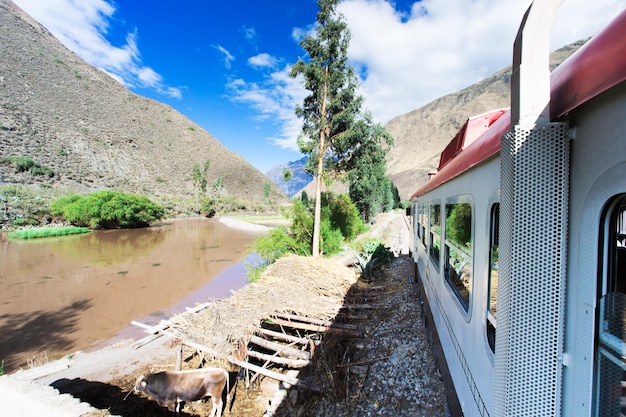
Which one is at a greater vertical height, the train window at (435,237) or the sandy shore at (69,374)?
the train window at (435,237)

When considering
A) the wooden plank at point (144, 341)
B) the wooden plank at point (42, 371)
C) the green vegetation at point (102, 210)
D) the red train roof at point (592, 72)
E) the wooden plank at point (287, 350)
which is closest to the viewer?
the red train roof at point (592, 72)

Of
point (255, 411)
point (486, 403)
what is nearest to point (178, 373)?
point (255, 411)

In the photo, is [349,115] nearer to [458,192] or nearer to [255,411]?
[458,192]

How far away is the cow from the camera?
14.9ft

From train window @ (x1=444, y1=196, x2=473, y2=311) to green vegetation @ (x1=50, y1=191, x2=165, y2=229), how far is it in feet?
135

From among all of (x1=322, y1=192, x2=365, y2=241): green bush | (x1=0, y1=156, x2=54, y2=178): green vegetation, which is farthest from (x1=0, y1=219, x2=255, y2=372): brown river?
(x1=0, y1=156, x2=54, y2=178): green vegetation

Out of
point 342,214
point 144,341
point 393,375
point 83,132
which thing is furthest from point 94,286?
point 83,132

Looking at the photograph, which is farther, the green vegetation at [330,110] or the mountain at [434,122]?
the mountain at [434,122]

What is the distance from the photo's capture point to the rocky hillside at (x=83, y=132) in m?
51.1

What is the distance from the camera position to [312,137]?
11.9 meters

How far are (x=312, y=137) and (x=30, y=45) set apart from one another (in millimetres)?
101852

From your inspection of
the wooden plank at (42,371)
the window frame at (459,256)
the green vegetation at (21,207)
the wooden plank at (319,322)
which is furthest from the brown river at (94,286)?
the window frame at (459,256)

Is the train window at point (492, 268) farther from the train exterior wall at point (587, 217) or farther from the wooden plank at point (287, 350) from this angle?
the wooden plank at point (287, 350)

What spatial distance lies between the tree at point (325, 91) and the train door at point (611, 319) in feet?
35.8
